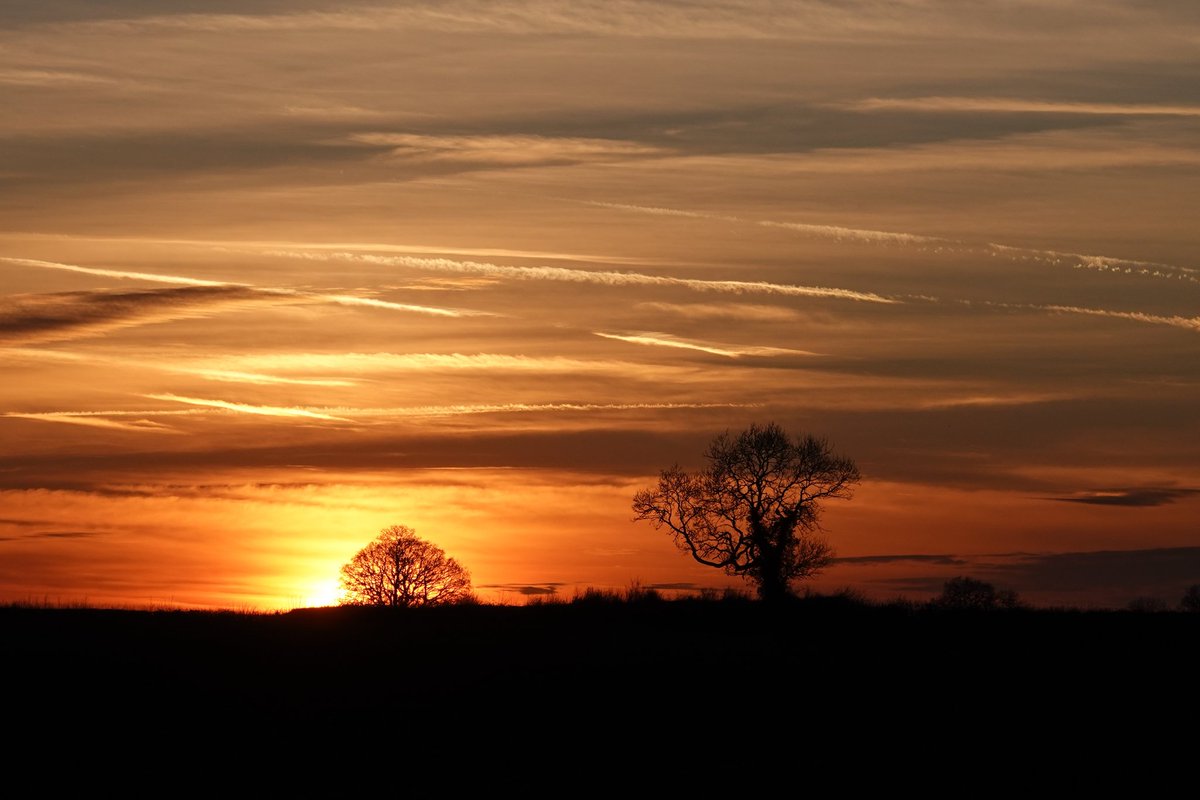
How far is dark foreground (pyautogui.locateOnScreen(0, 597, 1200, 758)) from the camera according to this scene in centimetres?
2331

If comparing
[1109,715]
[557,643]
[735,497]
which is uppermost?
[735,497]

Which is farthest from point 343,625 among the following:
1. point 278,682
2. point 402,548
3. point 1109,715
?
point 402,548

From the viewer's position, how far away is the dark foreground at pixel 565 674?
2331 centimetres

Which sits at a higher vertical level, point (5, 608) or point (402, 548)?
point (402, 548)

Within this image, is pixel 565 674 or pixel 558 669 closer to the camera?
pixel 565 674

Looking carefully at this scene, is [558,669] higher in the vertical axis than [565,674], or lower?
higher

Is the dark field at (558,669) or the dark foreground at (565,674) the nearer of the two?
the dark foreground at (565,674)

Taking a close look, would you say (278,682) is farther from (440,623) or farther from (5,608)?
(5,608)

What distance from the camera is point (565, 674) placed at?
26.8 meters

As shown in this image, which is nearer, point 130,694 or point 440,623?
point 130,694

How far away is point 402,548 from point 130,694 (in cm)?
6146

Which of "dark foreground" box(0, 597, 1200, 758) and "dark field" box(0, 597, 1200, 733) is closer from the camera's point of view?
"dark foreground" box(0, 597, 1200, 758)

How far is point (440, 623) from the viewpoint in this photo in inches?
1352

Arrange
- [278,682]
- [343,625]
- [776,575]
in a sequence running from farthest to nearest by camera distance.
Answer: [776,575] → [343,625] → [278,682]
